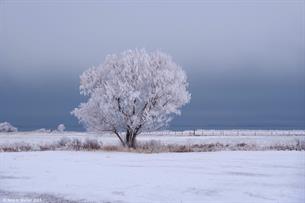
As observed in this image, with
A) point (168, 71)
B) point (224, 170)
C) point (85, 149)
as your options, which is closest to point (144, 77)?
point (168, 71)

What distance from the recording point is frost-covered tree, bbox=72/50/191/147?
4303cm

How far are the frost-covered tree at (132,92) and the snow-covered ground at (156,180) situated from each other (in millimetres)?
13817

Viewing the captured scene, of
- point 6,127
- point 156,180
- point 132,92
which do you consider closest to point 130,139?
point 132,92

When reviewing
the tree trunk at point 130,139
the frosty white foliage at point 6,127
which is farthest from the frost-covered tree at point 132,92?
the frosty white foliage at point 6,127

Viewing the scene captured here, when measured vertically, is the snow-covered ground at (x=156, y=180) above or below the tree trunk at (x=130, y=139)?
below

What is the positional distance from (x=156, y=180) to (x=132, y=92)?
2243 cm

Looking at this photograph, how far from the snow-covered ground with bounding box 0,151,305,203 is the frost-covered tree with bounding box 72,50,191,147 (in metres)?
13.8

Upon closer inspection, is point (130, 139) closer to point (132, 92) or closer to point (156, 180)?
point (132, 92)

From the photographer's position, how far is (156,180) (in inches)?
811

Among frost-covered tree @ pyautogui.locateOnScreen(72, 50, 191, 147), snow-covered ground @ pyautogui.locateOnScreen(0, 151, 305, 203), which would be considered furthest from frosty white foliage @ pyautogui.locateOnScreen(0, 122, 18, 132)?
snow-covered ground @ pyautogui.locateOnScreen(0, 151, 305, 203)

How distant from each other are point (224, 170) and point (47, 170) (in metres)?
9.13

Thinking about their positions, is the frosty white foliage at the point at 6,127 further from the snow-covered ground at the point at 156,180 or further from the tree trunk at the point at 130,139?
the snow-covered ground at the point at 156,180

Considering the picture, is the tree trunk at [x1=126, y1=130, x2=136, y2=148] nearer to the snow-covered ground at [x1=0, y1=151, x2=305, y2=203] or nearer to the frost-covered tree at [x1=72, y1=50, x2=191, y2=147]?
the frost-covered tree at [x1=72, y1=50, x2=191, y2=147]

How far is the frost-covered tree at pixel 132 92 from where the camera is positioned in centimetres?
4303
